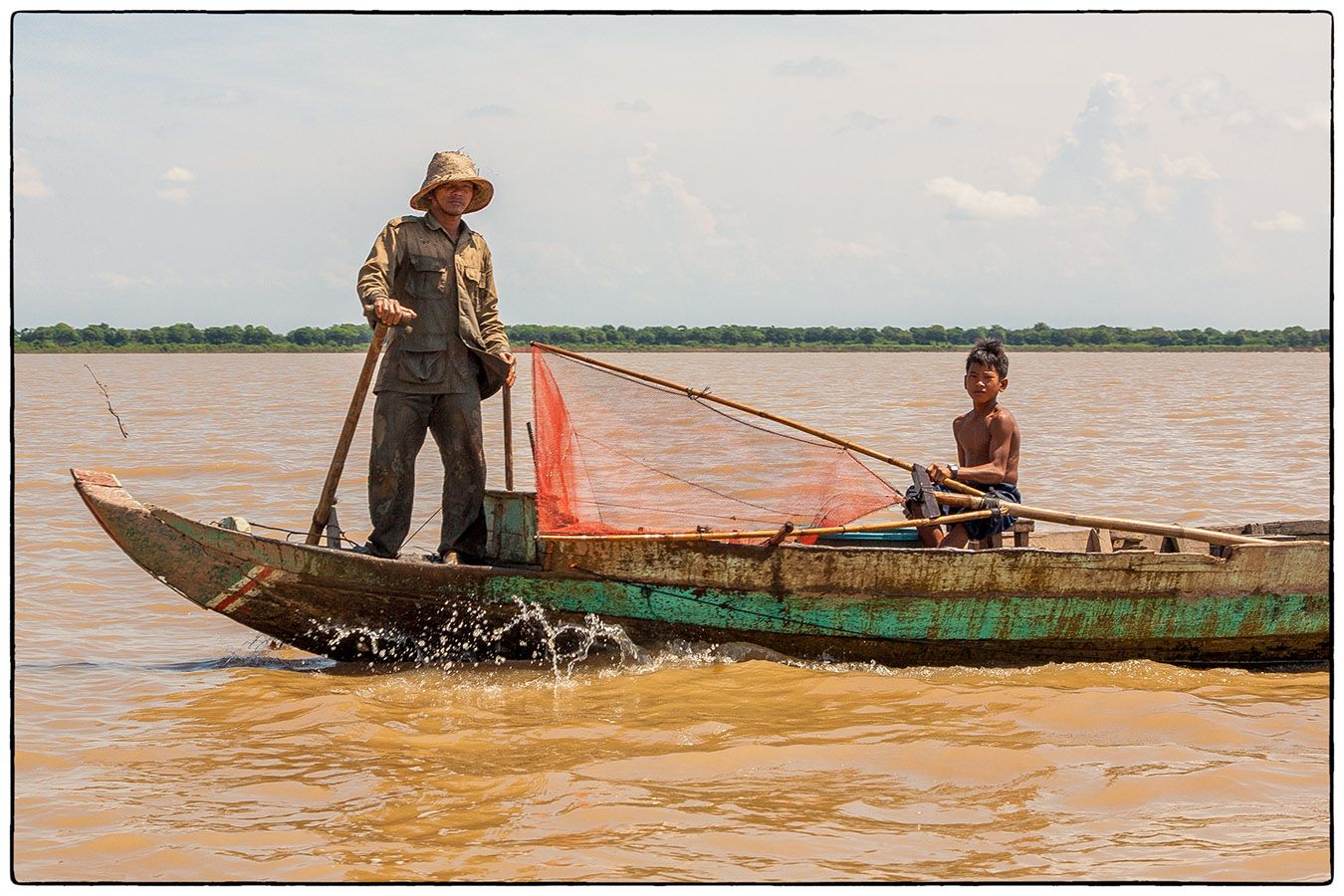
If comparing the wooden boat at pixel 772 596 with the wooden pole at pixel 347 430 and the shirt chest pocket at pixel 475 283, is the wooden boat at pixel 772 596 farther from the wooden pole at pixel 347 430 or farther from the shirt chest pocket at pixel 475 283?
the shirt chest pocket at pixel 475 283

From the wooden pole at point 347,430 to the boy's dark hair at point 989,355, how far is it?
252 centimetres

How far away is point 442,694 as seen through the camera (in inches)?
215

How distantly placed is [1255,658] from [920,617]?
1.51m

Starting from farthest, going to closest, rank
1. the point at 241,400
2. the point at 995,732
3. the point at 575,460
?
the point at 241,400
the point at 575,460
the point at 995,732

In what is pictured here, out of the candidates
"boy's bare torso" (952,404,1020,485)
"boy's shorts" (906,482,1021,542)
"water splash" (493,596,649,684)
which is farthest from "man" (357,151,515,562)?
"boy's bare torso" (952,404,1020,485)

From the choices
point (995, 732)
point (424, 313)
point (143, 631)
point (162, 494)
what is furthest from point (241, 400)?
point (995, 732)

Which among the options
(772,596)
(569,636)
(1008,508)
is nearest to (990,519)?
(1008,508)

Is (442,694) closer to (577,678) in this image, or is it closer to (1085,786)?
(577,678)

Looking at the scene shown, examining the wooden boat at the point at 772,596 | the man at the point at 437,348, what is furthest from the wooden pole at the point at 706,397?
the wooden boat at the point at 772,596

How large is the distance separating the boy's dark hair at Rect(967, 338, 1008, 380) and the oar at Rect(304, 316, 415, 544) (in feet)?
7.92

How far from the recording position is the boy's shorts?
19.7 ft

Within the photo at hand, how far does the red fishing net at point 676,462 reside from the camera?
5.78 meters

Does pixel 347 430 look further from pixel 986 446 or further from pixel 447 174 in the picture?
pixel 986 446

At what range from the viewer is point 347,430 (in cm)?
571
